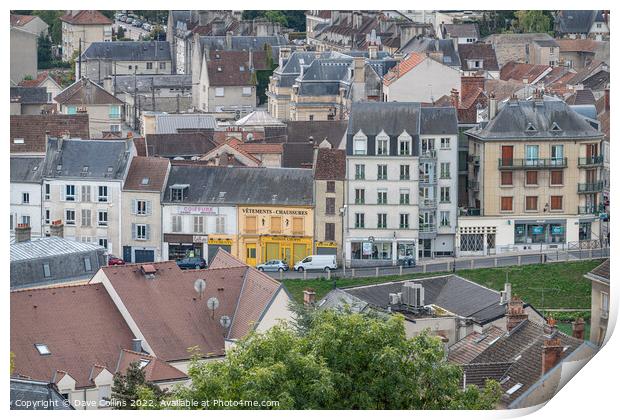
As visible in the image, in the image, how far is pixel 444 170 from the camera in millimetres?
31234

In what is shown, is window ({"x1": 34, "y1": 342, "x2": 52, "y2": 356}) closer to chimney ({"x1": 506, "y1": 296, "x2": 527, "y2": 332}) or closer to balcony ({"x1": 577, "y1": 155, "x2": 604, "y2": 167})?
chimney ({"x1": 506, "y1": 296, "x2": 527, "y2": 332})

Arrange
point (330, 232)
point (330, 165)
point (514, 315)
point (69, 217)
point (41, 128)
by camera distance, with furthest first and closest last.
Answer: point (41, 128), point (330, 165), point (330, 232), point (69, 217), point (514, 315)

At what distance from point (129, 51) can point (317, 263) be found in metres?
21.9

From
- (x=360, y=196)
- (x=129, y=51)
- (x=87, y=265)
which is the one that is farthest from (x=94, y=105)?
(x=87, y=265)

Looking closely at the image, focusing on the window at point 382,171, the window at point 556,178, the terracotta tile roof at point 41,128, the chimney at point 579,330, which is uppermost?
the terracotta tile roof at point 41,128

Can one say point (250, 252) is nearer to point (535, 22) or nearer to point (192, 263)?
point (192, 263)

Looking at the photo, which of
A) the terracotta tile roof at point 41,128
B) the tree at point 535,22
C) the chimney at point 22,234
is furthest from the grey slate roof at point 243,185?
the tree at point 535,22

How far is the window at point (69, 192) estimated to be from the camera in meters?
30.3

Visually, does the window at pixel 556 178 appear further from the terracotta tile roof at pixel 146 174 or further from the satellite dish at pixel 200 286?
the satellite dish at pixel 200 286

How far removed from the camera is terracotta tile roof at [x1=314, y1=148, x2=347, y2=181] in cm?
3062

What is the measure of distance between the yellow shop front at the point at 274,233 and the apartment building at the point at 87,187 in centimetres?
194

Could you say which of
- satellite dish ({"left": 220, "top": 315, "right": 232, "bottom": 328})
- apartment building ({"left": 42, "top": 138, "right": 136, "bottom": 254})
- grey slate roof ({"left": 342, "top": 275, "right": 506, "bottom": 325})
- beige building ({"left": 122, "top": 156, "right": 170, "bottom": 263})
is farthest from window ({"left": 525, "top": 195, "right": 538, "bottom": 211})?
satellite dish ({"left": 220, "top": 315, "right": 232, "bottom": 328})

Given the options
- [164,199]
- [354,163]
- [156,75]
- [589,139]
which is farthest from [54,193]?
[156,75]

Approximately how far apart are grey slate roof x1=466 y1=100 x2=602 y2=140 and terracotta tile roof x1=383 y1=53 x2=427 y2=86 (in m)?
6.93
